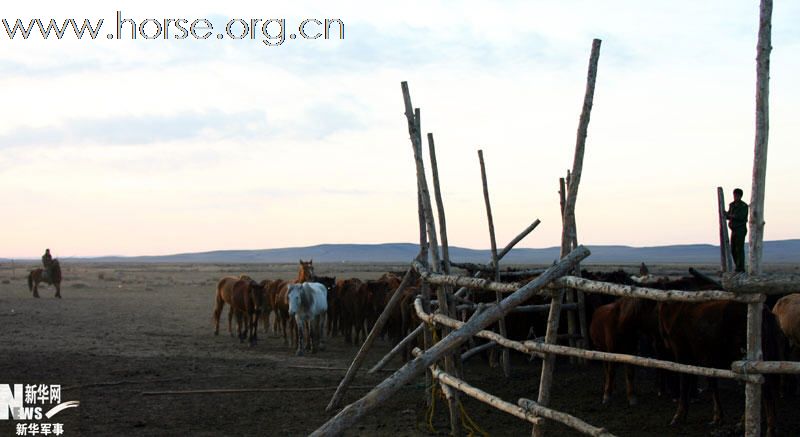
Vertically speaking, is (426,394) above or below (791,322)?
below

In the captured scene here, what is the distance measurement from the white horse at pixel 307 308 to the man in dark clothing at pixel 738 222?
845cm

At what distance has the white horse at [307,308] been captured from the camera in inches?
627

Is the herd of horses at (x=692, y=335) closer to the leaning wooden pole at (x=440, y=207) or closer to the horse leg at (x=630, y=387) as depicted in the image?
the horse leg at (x=630, y=387)

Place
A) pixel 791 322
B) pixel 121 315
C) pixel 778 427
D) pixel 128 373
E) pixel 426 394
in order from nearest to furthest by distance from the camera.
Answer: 1. pixel 778 427
2. pixel 426 394
3. pixel 791 322
4. pixel 128 373
5. pixel 121 315

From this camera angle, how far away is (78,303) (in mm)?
28484

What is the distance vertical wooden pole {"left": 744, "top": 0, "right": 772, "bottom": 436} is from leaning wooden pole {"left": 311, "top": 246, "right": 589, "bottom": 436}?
64.0 inches

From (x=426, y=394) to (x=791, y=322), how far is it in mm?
4747

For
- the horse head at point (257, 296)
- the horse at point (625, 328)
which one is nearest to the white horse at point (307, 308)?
the horse head at point (257, 296)

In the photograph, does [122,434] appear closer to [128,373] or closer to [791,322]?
[128,373]

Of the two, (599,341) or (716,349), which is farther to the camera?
(599,341)

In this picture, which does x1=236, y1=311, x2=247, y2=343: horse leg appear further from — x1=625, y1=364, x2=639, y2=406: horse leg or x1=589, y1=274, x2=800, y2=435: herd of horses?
x1=625, y1=364, x2=639, y2=406: horse leg

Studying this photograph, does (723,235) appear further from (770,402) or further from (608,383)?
(770,402)

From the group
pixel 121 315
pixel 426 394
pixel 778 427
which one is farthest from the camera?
pixel 121 315

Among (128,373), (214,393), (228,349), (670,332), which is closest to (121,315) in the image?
(228,349)
